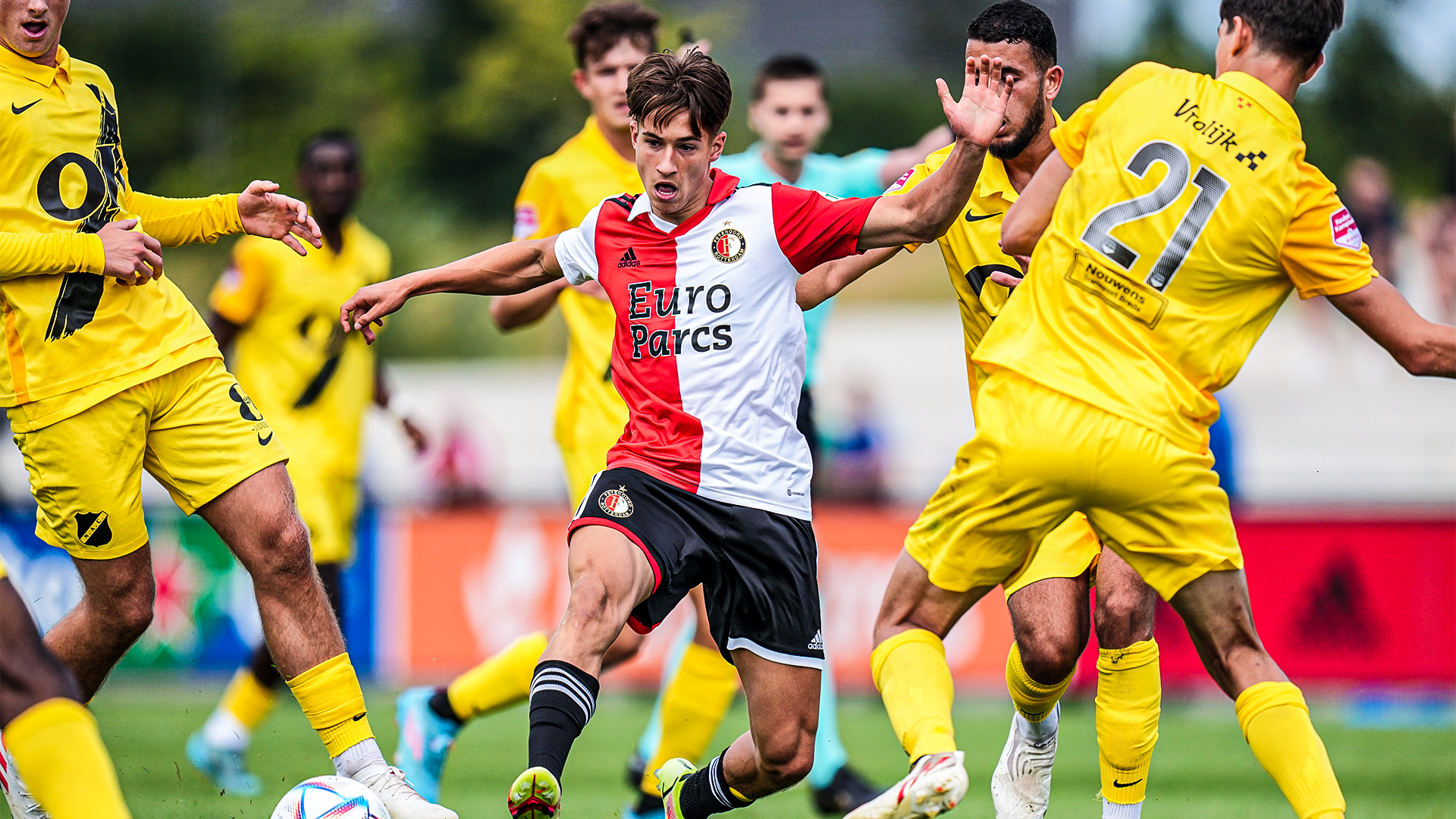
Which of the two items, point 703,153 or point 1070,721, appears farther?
point 1070,721

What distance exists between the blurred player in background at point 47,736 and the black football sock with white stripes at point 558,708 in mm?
1058

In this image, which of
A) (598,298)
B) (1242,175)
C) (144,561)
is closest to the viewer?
(1242,175)

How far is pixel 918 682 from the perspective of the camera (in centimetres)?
443

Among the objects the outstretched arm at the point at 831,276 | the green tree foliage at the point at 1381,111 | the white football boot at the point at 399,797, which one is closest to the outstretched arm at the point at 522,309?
the outstretched arm at the point at 831,276

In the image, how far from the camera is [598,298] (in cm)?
646

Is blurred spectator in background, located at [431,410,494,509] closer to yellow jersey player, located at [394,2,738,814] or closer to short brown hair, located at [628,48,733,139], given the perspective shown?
yellow jersey player, located at [394,2,738,814]

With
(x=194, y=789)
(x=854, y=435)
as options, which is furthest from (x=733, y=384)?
(x=854, y=435)

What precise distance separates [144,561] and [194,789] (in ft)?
8.66

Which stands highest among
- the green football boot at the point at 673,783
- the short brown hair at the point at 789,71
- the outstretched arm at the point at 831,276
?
the short brown hair at the point at 789,71

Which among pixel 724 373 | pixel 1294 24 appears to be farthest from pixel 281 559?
pixel 1294 24

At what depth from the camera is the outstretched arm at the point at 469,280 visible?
484 cm

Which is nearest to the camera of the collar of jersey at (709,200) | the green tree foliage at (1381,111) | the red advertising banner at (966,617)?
the collar of jersey at (709,200)

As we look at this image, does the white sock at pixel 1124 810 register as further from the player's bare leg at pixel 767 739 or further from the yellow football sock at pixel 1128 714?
the player's bare leg at pixel 767 739

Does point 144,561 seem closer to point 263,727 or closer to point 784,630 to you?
point 784,630
